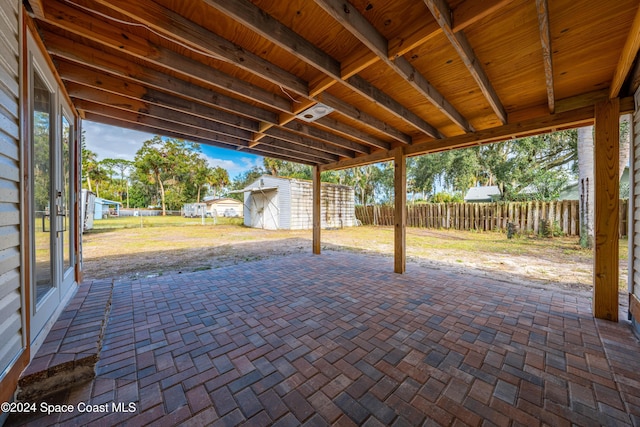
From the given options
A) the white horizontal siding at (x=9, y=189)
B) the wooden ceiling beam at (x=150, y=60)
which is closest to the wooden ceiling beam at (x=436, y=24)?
the wooden ceiling beam at (x=150, y=60)

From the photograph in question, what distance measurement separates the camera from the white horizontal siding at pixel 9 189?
133cm

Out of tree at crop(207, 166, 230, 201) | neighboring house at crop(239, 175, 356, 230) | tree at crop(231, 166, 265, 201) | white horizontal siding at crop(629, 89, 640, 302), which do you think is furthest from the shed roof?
tree at crop(207, 166, 230, 201)

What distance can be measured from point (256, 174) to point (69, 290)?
29521 millimetres

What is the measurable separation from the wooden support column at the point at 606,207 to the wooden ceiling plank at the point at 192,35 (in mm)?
3273

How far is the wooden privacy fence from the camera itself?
27.0 feet

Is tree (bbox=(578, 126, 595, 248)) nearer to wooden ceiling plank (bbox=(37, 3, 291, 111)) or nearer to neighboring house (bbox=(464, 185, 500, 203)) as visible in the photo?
wooden ceiling plank (bbox=(37, 3, 291, 111))

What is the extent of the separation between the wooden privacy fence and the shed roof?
8061 millimetres

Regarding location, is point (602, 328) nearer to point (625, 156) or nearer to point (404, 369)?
point (404, 369)

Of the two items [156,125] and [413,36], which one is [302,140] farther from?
[413,36]

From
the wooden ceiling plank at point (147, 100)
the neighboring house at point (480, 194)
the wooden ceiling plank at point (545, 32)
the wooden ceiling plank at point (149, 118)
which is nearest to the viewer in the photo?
the wooden ceiling plank at point (545, 32)

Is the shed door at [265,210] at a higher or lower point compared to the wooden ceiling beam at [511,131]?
lower

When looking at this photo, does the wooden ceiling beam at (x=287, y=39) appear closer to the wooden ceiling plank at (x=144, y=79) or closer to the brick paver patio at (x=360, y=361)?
the wooden ceiling plank at (x=144, y=79)

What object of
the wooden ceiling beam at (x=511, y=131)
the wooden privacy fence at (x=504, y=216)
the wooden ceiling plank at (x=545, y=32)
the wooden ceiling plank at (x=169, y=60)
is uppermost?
the wooden ceiling plank at (x=169, y=60)

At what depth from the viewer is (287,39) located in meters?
A: 1.65
